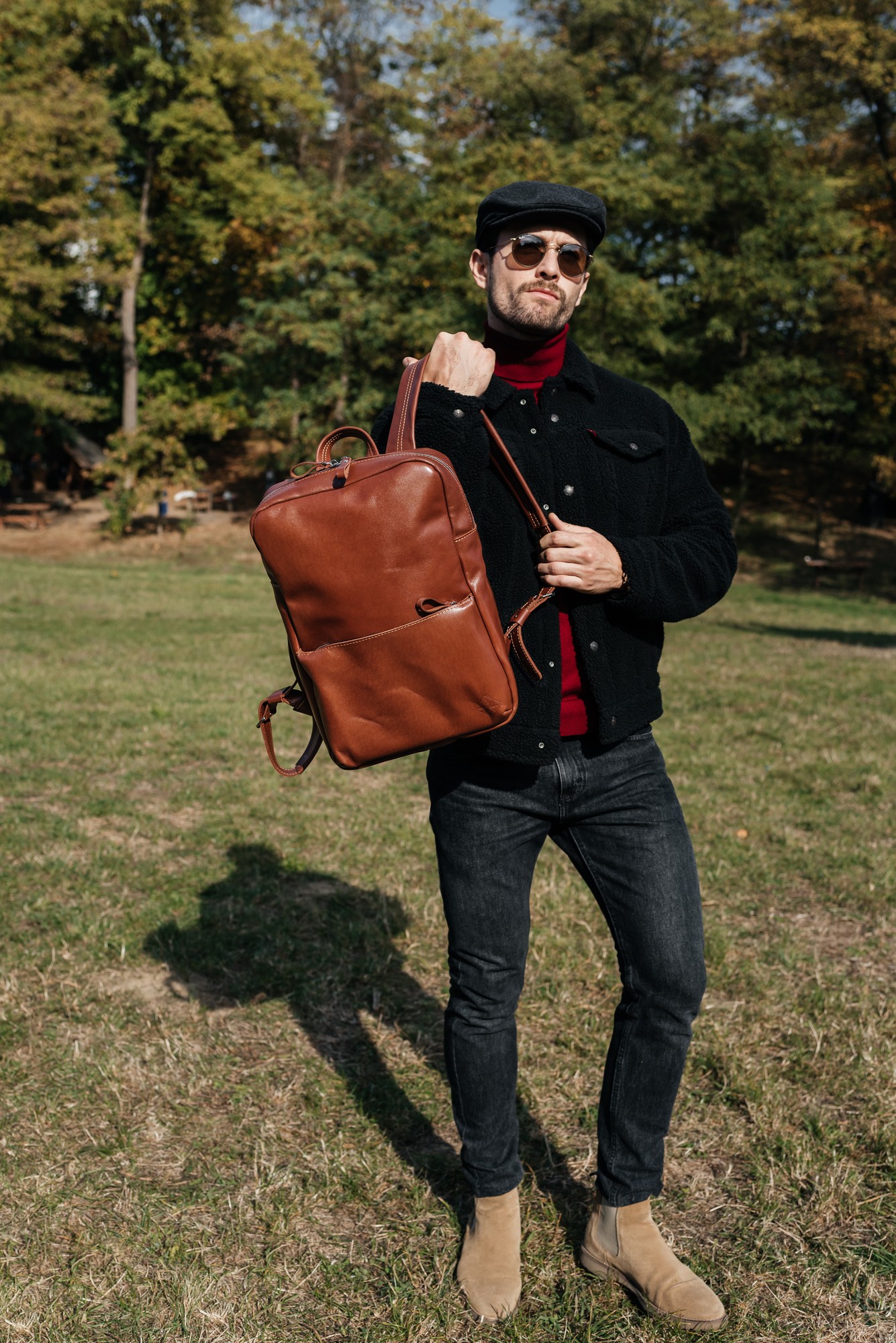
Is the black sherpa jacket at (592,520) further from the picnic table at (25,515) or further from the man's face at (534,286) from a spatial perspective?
the picnic table at (25,515)

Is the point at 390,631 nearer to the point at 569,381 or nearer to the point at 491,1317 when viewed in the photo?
the point at 569,381

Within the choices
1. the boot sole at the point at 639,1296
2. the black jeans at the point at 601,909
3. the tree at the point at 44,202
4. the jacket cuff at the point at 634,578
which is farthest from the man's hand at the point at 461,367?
the tree at the point at 44,202

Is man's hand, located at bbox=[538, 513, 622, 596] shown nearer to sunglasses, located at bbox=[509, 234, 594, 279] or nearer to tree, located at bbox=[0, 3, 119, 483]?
sunglasses, located at bbox=[509, 234, 594, 279]

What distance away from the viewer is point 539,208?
2449 mm

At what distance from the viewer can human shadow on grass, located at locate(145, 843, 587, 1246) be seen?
3.36m

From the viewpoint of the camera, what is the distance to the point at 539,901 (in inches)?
204

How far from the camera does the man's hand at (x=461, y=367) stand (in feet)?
8.04

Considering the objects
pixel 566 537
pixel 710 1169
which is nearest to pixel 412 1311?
pixel 710 1169

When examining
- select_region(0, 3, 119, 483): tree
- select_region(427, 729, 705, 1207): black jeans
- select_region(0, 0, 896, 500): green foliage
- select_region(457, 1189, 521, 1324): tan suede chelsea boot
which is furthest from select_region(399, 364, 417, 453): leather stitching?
select_region(0, 3, 119, 483): tree

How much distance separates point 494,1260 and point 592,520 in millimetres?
1782

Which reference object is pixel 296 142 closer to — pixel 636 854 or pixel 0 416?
pixel 0 416

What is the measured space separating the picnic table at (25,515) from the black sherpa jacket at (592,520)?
3229cm

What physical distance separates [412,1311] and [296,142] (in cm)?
4167

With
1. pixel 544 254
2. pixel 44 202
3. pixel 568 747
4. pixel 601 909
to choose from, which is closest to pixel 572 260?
pixel 544 254
